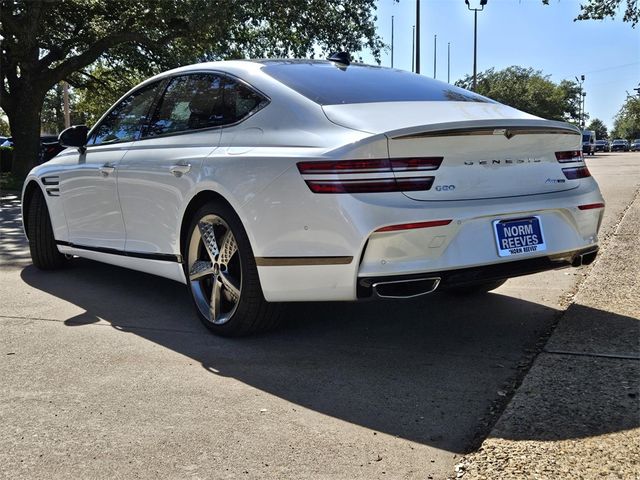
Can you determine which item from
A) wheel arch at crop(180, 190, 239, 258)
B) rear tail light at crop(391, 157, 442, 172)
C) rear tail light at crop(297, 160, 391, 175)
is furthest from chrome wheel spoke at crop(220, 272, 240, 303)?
rear tail light at crop(391, 157, 442, 172)

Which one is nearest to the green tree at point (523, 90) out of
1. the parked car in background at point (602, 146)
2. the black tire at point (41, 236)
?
the parked car in background at point (602, 146)

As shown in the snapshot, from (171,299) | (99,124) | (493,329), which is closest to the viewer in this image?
(493,329)

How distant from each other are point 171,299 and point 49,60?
17058 mm

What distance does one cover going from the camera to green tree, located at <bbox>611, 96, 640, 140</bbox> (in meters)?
88.4

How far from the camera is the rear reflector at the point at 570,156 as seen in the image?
3826mm

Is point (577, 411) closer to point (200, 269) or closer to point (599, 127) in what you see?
point (200, 269)

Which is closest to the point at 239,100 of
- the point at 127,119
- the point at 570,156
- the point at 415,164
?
the point at 415,164

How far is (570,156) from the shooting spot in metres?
3.91

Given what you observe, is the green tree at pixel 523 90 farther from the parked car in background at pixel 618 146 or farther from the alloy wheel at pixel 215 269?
the alloy wheel at pixel 215 269

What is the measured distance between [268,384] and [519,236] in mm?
1487

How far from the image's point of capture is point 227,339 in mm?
4020

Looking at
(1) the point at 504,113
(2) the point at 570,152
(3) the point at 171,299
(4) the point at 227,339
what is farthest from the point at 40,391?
(2) the point at 570,152

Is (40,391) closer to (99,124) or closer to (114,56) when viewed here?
(99,124)

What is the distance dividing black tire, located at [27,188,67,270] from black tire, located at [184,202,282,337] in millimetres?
2381
